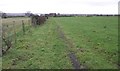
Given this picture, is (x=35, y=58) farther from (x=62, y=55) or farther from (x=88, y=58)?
(x=88, y=58)

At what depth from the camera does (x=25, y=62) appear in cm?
1479

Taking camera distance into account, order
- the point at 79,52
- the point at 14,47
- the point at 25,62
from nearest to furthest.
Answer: the point at 25,62 < the point at 79,52 < the point at 14,47

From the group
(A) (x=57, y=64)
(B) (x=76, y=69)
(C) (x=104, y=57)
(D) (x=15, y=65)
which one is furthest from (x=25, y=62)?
(C) (x=104, y=57)

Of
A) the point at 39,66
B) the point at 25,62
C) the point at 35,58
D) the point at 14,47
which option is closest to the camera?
the point at 39,66

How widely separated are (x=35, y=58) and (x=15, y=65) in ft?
5.49

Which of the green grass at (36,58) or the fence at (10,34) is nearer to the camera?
the green grass at (36,58)

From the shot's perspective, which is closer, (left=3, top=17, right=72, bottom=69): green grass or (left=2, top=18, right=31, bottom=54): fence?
(left=3, top=17, right=72, bottom=69): green grass

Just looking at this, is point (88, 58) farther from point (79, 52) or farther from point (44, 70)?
point (44, 70)

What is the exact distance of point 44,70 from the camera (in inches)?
517

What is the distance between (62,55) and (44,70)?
344 cm

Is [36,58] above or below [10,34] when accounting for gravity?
above

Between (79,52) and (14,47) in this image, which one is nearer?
(79,52)

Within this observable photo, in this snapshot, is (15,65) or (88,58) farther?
(88,58)

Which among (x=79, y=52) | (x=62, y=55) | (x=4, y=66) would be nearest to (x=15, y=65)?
(x=4, y=66)
